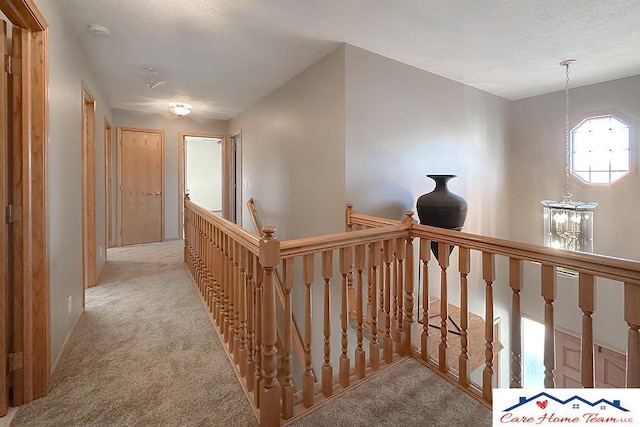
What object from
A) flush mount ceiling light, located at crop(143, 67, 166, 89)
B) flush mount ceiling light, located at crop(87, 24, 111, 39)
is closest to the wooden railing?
flush mount ceiling light, located at crop(87, 24, 111, 39)

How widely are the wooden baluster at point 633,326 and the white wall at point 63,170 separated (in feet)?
8.77

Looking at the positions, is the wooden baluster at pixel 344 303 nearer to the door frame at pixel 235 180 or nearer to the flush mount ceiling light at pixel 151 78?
the flush mount ceiling light at pixel 151 78

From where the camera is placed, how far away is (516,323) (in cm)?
156

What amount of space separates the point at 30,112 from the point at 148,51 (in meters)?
1.76

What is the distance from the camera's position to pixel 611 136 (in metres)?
3.86

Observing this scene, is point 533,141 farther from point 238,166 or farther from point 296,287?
point 238,166

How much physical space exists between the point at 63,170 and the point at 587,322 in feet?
9.68

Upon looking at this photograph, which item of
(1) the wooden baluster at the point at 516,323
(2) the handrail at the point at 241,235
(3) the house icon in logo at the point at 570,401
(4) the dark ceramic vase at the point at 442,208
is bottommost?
(3) the house icon in logo at the point at 570,401

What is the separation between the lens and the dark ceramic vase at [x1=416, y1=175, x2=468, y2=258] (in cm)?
287

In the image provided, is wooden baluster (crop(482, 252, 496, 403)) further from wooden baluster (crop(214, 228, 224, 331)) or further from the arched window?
the arched window

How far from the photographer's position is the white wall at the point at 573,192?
146 inches

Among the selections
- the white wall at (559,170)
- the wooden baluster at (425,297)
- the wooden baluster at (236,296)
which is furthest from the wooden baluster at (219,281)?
the white wall at (559,170)

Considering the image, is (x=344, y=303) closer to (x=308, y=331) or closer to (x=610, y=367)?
(x=308, y=331)

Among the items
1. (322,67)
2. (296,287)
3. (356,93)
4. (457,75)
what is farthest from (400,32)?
(296,287)
